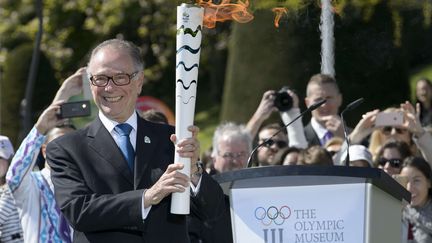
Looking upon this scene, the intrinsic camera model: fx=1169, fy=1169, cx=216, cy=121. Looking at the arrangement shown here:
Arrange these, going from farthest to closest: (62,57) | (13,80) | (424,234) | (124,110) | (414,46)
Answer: (62,57) < (13,80) < (414,46) < (424,234) < (124,110)

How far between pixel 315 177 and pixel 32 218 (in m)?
2.57

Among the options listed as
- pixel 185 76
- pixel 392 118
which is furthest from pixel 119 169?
pixel 392 118

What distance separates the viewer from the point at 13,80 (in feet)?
62.8

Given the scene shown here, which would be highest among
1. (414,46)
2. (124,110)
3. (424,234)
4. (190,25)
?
(414,46)

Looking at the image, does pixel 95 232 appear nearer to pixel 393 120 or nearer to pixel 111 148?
pixel 111 148

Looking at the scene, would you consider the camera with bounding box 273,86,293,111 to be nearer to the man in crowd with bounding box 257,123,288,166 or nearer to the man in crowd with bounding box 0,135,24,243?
the man in crowd with bounding box 257,123,288,166

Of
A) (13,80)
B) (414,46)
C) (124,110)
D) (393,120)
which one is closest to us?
(124,110)

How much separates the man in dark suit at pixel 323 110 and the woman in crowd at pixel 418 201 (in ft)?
3.22

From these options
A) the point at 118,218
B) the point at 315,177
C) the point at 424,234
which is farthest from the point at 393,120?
the point at 118,218

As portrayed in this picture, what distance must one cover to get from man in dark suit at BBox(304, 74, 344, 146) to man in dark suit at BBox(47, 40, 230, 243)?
11.9 feet

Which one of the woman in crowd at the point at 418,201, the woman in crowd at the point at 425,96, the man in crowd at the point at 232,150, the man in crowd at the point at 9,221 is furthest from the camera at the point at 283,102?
the woman in crowd at the point at 425,96

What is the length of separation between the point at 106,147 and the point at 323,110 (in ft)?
14.3

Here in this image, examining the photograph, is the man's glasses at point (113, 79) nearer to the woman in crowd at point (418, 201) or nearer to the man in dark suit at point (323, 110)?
the woman in crowd at point (418, 201)

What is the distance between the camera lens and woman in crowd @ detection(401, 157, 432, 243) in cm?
804
